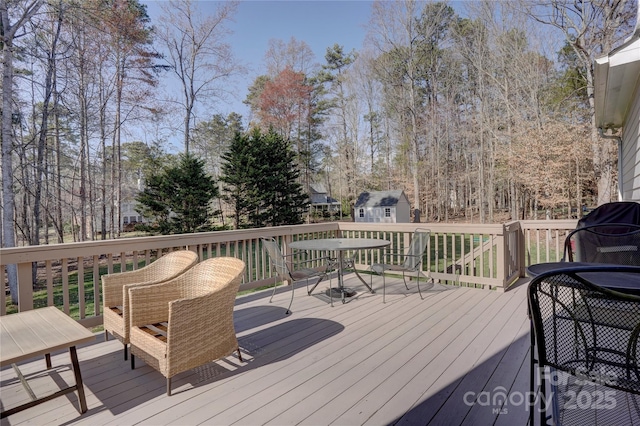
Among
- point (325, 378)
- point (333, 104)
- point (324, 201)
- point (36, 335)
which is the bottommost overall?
point (325, 378)

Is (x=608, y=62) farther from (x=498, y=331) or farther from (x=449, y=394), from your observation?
(x=449, y=394)

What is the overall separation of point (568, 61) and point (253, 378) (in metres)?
16.0

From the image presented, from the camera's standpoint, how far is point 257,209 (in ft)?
56.0

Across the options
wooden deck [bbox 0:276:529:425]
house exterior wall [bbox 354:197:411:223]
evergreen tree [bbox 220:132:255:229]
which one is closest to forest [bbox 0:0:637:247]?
evergreen tree [bbox 220:132:255:229]

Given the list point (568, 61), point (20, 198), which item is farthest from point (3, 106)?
point (568, 61)

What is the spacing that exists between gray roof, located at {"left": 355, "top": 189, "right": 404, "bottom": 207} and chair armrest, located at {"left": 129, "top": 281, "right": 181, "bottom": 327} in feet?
62.0

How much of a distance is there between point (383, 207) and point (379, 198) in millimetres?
719

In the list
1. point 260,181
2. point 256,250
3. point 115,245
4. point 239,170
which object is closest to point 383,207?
point 260,181

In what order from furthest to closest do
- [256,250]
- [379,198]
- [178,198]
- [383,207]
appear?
1. [379,198]
2. [383,207]
3. [178,198]
4. [256,250]

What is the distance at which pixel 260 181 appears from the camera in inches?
659

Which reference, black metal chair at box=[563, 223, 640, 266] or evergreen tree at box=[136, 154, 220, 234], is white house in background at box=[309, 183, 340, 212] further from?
black metal chair at box=[563, 223, 640, 266]

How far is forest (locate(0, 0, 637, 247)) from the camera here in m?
9.26

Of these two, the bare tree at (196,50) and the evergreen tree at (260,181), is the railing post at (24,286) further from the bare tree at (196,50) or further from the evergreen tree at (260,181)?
the evergreen tree at (260,181)

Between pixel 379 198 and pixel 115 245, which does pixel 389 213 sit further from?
pixel 115 245
